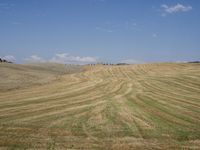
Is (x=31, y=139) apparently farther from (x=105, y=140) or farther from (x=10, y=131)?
(x=105, y=140)

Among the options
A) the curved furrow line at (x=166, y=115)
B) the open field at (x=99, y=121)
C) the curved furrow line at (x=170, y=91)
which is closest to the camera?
the open field at (x=99, y=121)

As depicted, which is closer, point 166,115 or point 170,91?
point 166,115

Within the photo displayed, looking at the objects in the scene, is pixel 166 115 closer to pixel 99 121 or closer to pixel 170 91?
pixel 99 121

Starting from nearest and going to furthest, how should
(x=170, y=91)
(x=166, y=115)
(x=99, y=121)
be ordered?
1. (x=99, y=121)
2. (x=166, y=115)
3. (x=170, y=91)

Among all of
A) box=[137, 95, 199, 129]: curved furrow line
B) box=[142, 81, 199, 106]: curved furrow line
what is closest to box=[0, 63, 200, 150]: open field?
A: box=[137, 95, 199, 129]: curved furrow line

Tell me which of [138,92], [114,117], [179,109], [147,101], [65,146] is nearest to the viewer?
[65,146]

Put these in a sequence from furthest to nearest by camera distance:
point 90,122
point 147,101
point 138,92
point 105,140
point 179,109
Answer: point 138,92 < point 147,101 < point 179,109 < point 90,122 < point 105,140

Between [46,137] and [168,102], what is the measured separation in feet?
60.7

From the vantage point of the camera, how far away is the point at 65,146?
18797 millimetres

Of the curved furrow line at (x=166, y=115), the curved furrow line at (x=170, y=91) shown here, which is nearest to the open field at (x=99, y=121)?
the curved furrow line at (x=166, y=115)

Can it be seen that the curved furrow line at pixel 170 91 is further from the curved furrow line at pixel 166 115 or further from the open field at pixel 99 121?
the curved furrow line at pixel 166 115

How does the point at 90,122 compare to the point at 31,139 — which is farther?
the point at 90,122

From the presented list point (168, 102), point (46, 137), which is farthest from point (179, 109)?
point (46, 137)

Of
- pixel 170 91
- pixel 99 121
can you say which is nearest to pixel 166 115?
pixel 99 121
